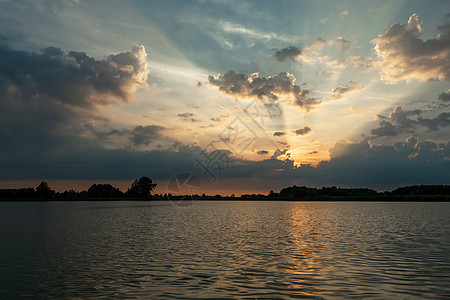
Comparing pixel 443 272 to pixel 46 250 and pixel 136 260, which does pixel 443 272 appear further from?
pixel 46 250

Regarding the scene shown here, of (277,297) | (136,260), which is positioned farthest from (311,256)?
(136,260)

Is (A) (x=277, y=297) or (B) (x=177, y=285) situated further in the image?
(B) (x=177, y=285)

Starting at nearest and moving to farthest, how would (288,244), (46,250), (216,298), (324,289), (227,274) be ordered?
(216,298)
(324,289)
(227,274)
(46,250)
(288,244)

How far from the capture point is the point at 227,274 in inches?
1001

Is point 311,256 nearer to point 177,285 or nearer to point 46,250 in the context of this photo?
point 177,285

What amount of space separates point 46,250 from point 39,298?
66.4 ft

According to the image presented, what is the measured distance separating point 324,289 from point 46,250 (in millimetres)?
31246

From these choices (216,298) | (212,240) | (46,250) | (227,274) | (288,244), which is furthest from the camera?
(212,240)

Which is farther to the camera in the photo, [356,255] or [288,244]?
[288,244]

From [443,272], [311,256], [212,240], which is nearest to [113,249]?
[212,240]

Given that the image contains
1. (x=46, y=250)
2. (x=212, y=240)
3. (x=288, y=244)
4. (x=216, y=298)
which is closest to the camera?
(x=216, y=298)

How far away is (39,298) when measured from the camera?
65.0 ft

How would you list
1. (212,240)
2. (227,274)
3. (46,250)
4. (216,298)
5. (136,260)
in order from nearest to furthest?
(216,298) → (227,274) → (136,260) → (46,250) → (212,240)

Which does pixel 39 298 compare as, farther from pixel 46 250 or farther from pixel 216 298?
pixel 46 250
